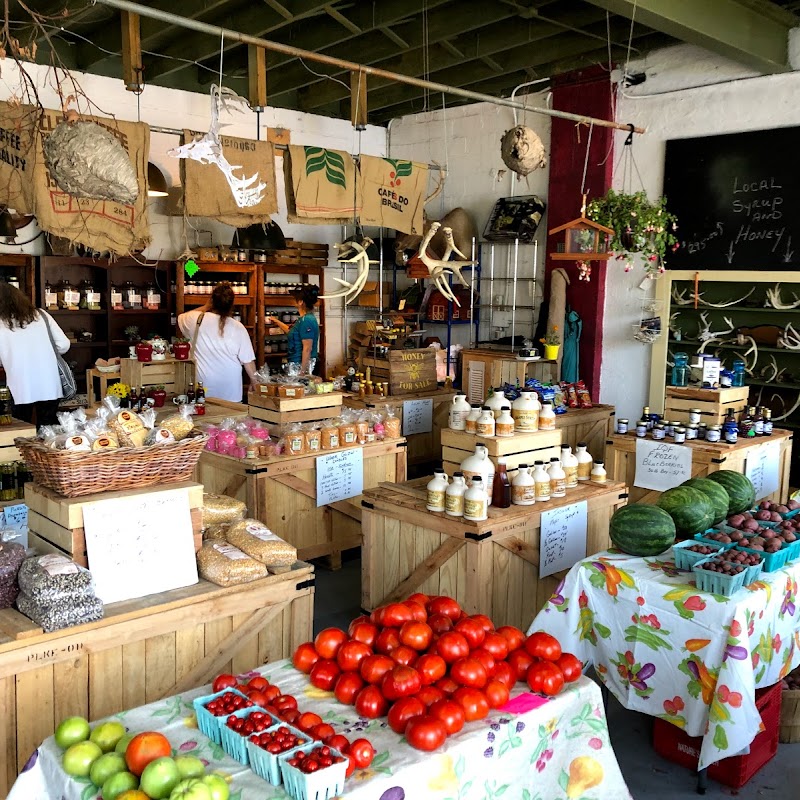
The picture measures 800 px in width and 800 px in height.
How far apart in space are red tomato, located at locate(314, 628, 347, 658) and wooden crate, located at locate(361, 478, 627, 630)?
4.25 feet

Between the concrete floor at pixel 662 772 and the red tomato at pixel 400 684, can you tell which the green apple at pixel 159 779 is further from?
the concrete floor at pixel 662 772

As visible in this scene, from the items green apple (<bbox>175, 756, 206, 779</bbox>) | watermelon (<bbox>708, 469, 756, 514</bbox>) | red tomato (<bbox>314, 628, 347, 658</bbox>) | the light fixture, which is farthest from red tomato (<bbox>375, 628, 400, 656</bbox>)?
the light fixture

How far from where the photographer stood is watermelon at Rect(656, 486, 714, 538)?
3.72 m

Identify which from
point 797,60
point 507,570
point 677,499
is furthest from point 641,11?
point 507,570

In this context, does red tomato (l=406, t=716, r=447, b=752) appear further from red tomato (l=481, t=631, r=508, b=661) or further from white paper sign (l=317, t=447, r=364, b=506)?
white paper sign (l=317, t=447, r=364, b=506)

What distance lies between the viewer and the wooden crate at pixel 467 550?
12.6ft

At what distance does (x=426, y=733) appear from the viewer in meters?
2.09

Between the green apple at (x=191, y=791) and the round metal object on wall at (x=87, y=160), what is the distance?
2088mm

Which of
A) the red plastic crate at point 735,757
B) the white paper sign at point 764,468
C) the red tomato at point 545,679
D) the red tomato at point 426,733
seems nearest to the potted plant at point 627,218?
the white paper sign at point 764,468

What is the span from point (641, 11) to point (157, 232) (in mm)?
5449

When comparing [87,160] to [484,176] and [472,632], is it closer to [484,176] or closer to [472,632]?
[472,632]

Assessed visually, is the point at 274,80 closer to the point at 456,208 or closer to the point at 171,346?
the point at 456,208

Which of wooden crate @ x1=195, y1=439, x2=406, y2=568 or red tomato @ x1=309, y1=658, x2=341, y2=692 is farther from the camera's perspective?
wooden crate @ x1=195, y1=439, x2=406, y2=568

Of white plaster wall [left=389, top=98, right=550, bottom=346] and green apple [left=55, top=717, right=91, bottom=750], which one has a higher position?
white plaster wall [left=389, top=98, right=550, bottom=346]
